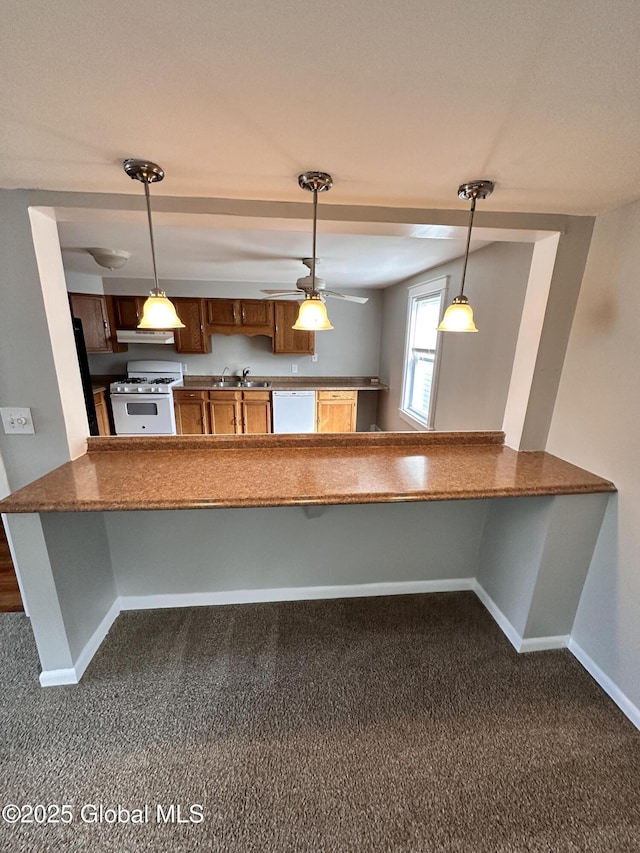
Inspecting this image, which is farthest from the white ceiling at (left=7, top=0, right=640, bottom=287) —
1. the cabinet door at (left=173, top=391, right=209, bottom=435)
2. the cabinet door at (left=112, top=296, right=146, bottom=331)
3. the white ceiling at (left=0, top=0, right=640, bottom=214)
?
the cabinet door at (left=112, top=296, right=146, bottom=331)

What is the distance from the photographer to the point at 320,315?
151 centimetres

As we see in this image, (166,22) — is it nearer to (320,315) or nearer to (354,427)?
(320,315)

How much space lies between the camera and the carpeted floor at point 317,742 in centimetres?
112

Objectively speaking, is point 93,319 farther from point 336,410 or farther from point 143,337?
point 336,410

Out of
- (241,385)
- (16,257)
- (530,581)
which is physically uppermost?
(16,257)

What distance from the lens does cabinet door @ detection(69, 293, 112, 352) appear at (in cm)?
400

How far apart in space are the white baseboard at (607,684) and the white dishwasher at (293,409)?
362cm

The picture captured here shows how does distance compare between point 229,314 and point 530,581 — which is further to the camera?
point 229,314

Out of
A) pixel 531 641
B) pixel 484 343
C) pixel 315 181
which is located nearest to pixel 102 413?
pixel 315 181

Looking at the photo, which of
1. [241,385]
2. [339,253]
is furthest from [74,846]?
[241,385]

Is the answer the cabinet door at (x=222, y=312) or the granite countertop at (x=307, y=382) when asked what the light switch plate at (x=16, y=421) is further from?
the cabinet door at (x=222, y=312)

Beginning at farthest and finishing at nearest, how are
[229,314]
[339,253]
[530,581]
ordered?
1. [229,314]
2. [339,253]
3. [530,581]

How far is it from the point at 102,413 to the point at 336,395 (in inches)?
120

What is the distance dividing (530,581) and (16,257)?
2698mm
